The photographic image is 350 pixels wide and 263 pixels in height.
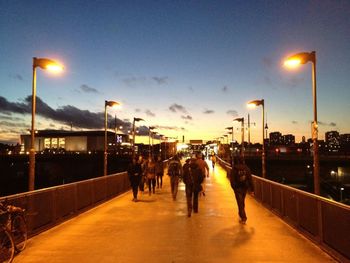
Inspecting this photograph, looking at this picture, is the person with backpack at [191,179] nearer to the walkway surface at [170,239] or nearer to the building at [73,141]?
the walkway surface at [170,239]

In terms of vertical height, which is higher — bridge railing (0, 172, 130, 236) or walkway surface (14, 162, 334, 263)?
bridge railing (0, 172, 130, 236)

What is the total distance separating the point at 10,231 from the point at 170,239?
3.26 metres

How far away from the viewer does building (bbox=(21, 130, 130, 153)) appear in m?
135

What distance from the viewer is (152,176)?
1869 cm

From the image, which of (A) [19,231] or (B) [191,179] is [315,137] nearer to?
(B) [191,179]

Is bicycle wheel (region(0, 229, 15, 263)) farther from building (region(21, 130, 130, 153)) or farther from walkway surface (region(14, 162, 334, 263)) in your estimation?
building (region(21, 130, 130, 153))

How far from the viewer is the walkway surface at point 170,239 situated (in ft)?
24.1

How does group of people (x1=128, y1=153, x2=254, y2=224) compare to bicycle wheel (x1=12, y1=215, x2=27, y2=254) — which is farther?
group of people (x1=128, y1=153, x2=254, y2=224)

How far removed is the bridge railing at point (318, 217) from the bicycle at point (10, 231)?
5.35m

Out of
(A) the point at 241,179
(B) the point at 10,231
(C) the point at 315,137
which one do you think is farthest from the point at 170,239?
(C) the point at 315,137

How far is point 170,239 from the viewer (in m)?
8.91

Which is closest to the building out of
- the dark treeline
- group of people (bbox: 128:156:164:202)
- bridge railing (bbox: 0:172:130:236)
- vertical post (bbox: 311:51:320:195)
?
the dark treeline

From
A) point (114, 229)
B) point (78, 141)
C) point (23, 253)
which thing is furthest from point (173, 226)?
point (78, 141)

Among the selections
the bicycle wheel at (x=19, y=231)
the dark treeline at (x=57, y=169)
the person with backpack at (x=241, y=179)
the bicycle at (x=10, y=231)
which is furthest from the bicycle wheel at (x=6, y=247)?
the dark treeline at (x=57, y=169)
